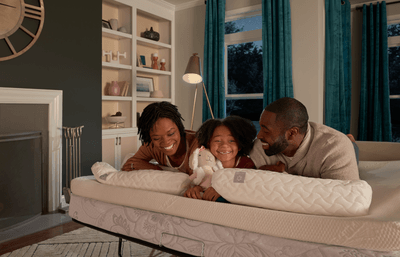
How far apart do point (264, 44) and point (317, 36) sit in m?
0.65

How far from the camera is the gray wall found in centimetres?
273

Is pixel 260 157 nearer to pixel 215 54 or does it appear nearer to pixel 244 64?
pixel 215 54

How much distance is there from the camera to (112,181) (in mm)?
1147

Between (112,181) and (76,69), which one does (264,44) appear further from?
(112,181)

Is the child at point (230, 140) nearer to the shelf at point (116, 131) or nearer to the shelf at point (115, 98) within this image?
the shelf at point (116, 131)

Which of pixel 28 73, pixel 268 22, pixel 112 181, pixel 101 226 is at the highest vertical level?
pixel 268 22

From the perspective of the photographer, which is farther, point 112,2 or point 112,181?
point 112,2

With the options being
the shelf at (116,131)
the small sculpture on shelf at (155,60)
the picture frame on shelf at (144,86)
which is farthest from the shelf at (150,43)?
the shelf at (116,131)

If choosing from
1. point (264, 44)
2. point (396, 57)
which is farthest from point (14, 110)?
point (396, 57)

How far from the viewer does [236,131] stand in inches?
51.8

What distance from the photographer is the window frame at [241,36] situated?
13.8 feet

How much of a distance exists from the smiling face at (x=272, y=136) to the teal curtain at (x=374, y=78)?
3.44m

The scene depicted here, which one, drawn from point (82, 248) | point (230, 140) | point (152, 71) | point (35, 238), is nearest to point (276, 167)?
point (230, 140)

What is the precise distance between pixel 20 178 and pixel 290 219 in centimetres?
267
